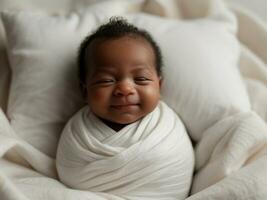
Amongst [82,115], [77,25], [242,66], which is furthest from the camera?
[242,66]

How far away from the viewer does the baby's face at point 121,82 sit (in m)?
0.98

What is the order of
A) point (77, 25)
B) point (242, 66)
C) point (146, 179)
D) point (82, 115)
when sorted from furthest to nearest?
point (242, 66)
point (77, 25)
point (82, 115)
point (146, 179)

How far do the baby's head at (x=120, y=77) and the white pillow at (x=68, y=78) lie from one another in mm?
89

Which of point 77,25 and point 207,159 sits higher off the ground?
point 77,25

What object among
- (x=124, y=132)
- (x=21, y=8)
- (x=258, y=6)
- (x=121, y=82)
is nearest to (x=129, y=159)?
(x=124, y=132)

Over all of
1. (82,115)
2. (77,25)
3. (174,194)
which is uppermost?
(77,25)

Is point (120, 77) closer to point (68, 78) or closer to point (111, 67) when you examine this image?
point (111, 67)

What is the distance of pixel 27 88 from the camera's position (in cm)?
111

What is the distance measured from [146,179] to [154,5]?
A: 571mm

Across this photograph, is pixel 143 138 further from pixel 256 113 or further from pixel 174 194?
pixel 256 113

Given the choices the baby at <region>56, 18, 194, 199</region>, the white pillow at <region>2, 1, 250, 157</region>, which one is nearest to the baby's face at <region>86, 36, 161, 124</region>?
the baby at <region>56, 18, 194, 199</region>

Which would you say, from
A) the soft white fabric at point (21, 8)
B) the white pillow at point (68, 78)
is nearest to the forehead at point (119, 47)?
the white pillow at point (68, 78)

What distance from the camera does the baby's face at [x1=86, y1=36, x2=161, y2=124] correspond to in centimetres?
98

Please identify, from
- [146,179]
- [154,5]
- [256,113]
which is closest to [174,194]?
[146,179]
